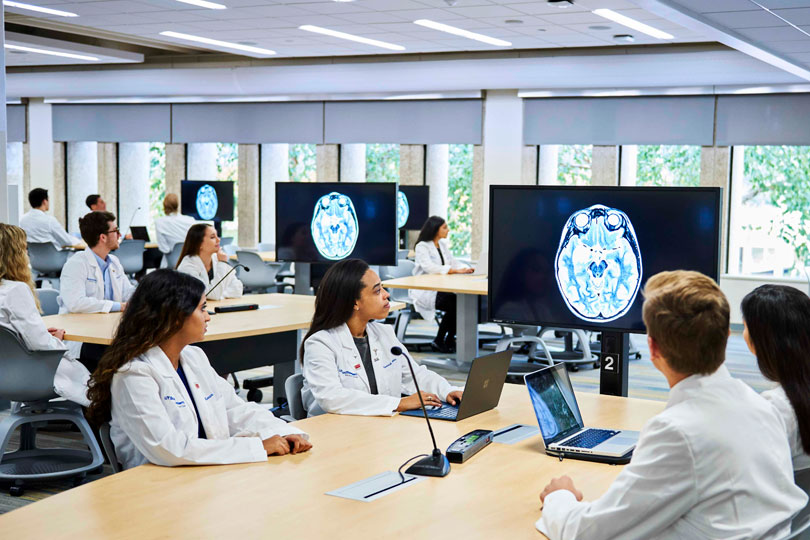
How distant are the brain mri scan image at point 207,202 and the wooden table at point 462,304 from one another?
5394mm

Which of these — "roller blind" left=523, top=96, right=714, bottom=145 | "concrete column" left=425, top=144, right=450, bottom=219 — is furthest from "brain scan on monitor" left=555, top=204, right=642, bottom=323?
"concrete column" left=425, top=144, right=450, bottom=219

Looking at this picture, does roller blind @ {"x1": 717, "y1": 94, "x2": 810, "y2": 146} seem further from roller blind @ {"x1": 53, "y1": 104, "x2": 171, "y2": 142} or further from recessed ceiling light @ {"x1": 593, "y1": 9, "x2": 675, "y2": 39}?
roller blind @ {"x1": 53, "y1": 104, "x2": 171, "y2": 142}

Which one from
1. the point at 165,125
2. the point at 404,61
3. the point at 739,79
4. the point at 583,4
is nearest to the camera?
the point at 583,4

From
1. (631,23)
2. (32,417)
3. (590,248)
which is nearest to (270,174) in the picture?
(631,23)

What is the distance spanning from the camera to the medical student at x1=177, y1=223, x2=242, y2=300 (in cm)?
604

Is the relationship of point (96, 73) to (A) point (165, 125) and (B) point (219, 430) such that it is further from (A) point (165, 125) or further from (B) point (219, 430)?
(B) point (219, 430)

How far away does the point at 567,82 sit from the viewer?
10.2 meters

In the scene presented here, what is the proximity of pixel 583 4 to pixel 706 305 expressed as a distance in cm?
596

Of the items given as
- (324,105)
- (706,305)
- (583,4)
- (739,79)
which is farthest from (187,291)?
(324,105)

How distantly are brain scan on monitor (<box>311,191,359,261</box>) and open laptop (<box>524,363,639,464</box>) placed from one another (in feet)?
11.6

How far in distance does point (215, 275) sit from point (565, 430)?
12.4 feet

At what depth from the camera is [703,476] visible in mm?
1739

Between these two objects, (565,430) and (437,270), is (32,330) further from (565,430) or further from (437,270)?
(437,270)

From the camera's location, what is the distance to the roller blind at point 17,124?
14.7m
